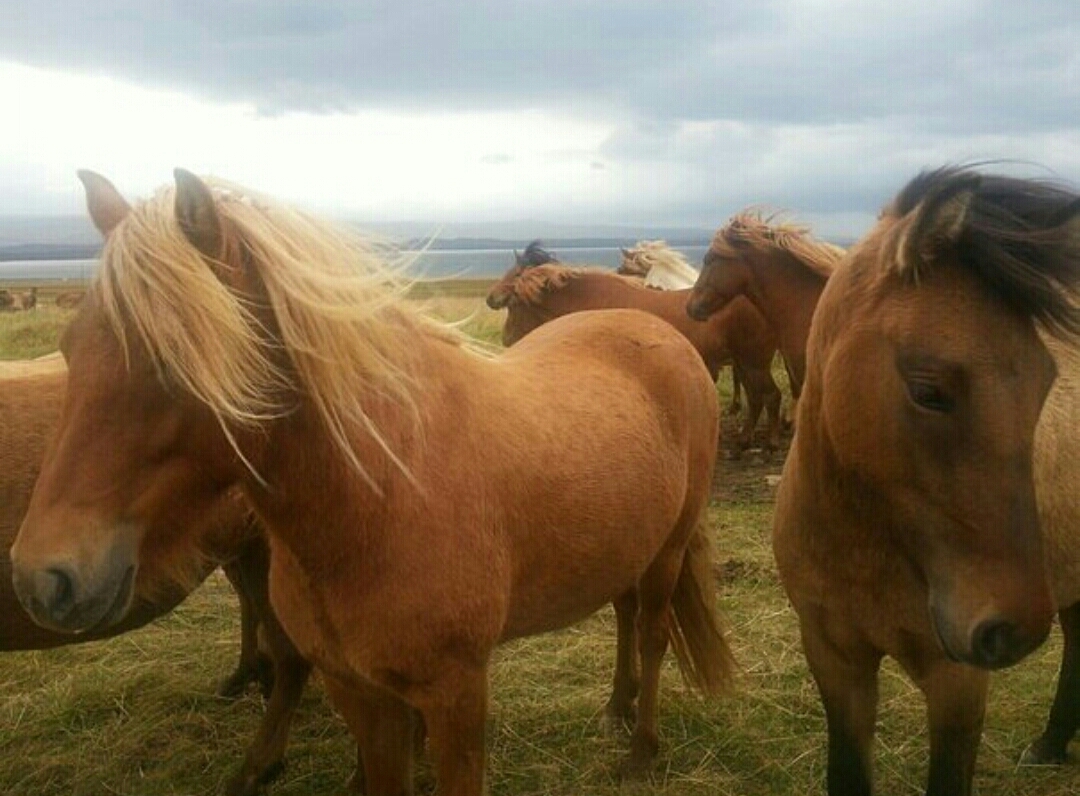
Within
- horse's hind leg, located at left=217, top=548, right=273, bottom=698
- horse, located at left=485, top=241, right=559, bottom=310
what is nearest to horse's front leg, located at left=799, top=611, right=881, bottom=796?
horse's hind leg, located at left=217, top=548, right=273, bottom=698

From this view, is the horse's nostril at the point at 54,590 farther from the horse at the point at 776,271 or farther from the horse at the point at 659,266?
the horse at the point at 659,266

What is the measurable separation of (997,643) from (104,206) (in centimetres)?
213

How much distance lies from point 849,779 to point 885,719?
4.71 ft

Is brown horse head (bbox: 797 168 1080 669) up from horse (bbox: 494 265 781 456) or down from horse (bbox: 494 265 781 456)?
up

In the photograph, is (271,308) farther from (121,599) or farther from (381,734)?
(381,734)

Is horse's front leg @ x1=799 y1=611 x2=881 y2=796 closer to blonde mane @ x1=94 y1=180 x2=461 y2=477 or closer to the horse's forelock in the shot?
blonde mane @ x1=94 y1=180 x2=461 y2=477

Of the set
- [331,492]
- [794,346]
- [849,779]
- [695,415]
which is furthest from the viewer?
[794,346]

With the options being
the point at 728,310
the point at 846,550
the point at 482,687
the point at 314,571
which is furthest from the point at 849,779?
the point at 728,310

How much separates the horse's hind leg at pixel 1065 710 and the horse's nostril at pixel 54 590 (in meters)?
3.45

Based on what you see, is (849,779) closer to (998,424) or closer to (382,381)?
(998,424)

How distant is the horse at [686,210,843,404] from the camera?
8.00m

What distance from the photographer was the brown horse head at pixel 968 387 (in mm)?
1886

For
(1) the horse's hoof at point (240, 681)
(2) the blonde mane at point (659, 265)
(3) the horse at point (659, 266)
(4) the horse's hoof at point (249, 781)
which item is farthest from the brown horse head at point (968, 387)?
(2) the blonde mane at point (659, 265)

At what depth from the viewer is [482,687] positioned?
8.27 ft
